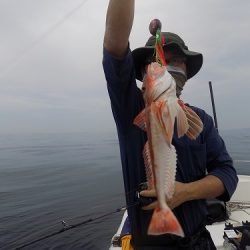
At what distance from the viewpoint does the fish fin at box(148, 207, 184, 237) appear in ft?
7.00

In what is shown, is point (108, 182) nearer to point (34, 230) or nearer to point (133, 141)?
Answer: point (34, 230)

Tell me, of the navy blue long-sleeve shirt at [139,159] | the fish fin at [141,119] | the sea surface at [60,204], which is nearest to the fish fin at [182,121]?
the fish fin at [141,119]

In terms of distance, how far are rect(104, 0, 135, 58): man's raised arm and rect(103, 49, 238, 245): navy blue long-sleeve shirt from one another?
186 millimetres

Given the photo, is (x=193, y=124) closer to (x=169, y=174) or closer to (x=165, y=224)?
(x=169, y=174)

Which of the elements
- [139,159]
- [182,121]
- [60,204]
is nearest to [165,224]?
[182,121]

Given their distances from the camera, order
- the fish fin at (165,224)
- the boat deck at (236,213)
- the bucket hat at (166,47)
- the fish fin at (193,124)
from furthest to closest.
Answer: the boat deck at (236,213), the bucket hat at (166,47), the fish fin at (193,124), the fish fin at (165,224)

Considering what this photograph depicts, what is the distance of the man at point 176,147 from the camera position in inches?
108

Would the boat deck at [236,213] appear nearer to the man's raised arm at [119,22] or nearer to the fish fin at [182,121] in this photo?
the fish fin at [182,121]

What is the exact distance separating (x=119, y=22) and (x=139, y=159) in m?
1.18

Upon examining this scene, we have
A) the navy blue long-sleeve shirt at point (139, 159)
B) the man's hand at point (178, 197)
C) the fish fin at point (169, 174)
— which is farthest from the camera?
the navy blue long-sleeve shirt at point (139, 159)

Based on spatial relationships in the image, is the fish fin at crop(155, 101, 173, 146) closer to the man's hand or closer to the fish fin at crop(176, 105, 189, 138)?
the fish fin at crop(176, 105, 189, 138)

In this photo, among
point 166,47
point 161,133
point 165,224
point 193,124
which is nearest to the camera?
point 165,224

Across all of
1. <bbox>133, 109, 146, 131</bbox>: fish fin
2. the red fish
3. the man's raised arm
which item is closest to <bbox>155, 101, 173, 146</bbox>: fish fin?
the red fish

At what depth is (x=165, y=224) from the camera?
7.04 ft
